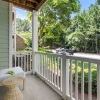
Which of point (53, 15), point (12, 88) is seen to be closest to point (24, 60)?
point (12, 88)

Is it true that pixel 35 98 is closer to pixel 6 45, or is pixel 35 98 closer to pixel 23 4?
pixel 6 45

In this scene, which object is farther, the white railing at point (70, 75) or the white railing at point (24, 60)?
the white railing at point (24, 60)

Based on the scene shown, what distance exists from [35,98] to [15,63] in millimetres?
2591

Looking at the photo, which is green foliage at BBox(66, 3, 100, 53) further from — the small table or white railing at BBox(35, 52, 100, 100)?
the small table

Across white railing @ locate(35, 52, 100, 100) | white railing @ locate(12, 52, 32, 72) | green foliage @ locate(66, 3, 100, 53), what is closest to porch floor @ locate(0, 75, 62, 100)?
white railing @ locate(35, 52, 100, 100)

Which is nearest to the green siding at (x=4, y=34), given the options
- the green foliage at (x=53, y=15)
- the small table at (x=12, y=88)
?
the small table at (x=12, y=88)

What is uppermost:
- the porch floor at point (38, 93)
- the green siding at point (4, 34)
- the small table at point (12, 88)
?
the green siding at point (4, 34)

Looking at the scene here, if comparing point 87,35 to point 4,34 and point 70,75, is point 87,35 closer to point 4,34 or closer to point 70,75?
point 4,34

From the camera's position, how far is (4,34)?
3.95 m

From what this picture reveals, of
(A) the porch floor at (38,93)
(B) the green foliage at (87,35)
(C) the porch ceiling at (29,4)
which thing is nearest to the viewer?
(A) the porch floor at (38,93)

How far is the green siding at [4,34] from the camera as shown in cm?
391

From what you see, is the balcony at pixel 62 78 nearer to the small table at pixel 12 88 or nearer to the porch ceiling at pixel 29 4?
the small table at pixel 12 88

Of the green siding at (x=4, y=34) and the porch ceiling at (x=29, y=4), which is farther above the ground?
the porch ceiling at (x=29, y=4)

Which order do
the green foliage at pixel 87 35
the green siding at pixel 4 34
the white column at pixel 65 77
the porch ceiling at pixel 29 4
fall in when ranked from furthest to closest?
the green foliage at pixel 87 35, the porch ceiling at pixel 29 4, the green siding at pixel 4 34, the white column at pixel 65 77
